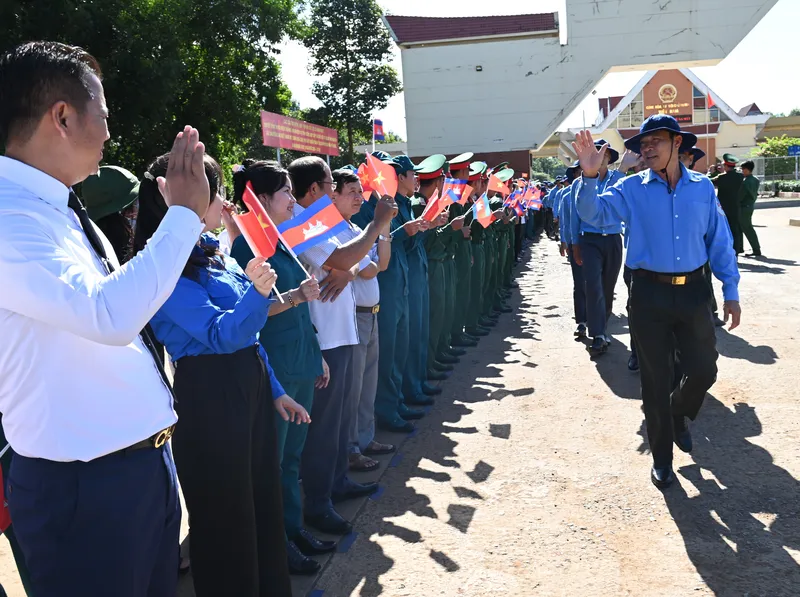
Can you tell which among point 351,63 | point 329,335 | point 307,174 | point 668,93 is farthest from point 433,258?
point 668,93

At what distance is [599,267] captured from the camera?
8.37 metres

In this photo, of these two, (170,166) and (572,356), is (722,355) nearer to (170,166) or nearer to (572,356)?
(572,356)

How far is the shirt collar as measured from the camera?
1722mm

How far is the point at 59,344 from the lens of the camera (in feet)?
5.72

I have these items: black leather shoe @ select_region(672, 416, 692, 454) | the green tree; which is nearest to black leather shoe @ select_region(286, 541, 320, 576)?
black leather shoe @ select_region(672, 416, 692, 454)

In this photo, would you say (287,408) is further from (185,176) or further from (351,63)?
(351,63)

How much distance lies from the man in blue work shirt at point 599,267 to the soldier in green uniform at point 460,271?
1.31m

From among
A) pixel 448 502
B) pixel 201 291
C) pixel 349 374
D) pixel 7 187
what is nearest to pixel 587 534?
pixel 448 502

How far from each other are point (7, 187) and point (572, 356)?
7177 millimetres

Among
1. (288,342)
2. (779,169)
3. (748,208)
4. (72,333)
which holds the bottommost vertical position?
(779,169)

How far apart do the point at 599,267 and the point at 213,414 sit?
20.9ft

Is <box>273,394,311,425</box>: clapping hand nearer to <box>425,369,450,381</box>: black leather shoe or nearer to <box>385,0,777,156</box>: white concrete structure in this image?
<box>425,369,450,381</box>: black leather shoe

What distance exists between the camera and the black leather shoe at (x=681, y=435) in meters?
5.00

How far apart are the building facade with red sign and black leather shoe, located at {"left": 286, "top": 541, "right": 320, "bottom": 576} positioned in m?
56.7
